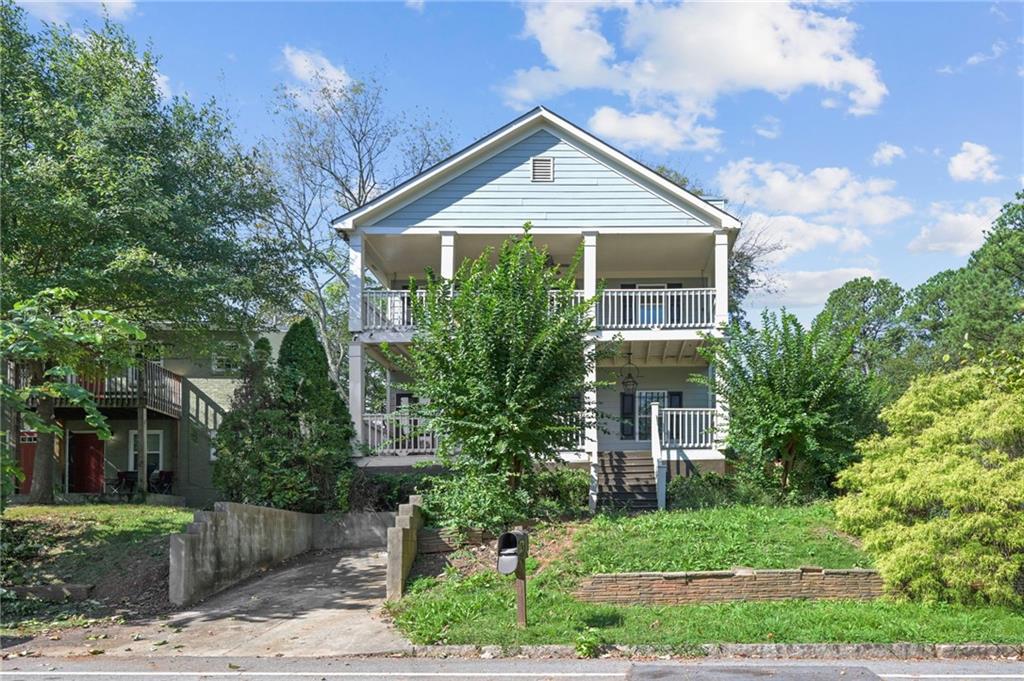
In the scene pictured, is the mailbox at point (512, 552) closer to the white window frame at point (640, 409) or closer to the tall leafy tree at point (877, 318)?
the white window frame at point (640, 409)

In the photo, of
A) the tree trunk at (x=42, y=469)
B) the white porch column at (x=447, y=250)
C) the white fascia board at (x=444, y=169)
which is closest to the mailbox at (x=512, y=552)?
the white porch column at (x=447, y=250)

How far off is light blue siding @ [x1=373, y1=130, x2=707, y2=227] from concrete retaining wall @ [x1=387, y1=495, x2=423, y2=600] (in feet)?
32.7

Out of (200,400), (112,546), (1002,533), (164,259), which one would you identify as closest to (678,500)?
(1002,533)

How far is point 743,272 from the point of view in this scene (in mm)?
35406

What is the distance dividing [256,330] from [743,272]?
62.9 feet

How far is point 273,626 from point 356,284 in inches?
430

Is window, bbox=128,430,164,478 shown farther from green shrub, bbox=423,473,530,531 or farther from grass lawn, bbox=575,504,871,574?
grass lawn, bbox=575,504,871,574

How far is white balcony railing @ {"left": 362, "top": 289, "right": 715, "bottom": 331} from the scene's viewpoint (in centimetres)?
2183

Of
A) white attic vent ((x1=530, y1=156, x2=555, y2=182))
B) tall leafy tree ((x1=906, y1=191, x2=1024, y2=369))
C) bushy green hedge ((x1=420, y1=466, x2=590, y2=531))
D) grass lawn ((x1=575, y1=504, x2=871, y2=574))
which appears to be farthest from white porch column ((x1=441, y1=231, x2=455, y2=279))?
tall leafy tree ((x1=906, y1=191, x2=1024, y2=369))

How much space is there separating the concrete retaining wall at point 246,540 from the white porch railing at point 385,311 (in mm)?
5334

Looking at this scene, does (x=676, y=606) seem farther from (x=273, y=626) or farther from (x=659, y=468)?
(x=659, y=468)

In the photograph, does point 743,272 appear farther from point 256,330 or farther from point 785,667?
point 785,667

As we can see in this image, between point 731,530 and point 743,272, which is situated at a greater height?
point 743,272

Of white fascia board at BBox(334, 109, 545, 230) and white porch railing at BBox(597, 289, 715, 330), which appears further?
white fascia board at BBox(334, 109, 545, 230)
